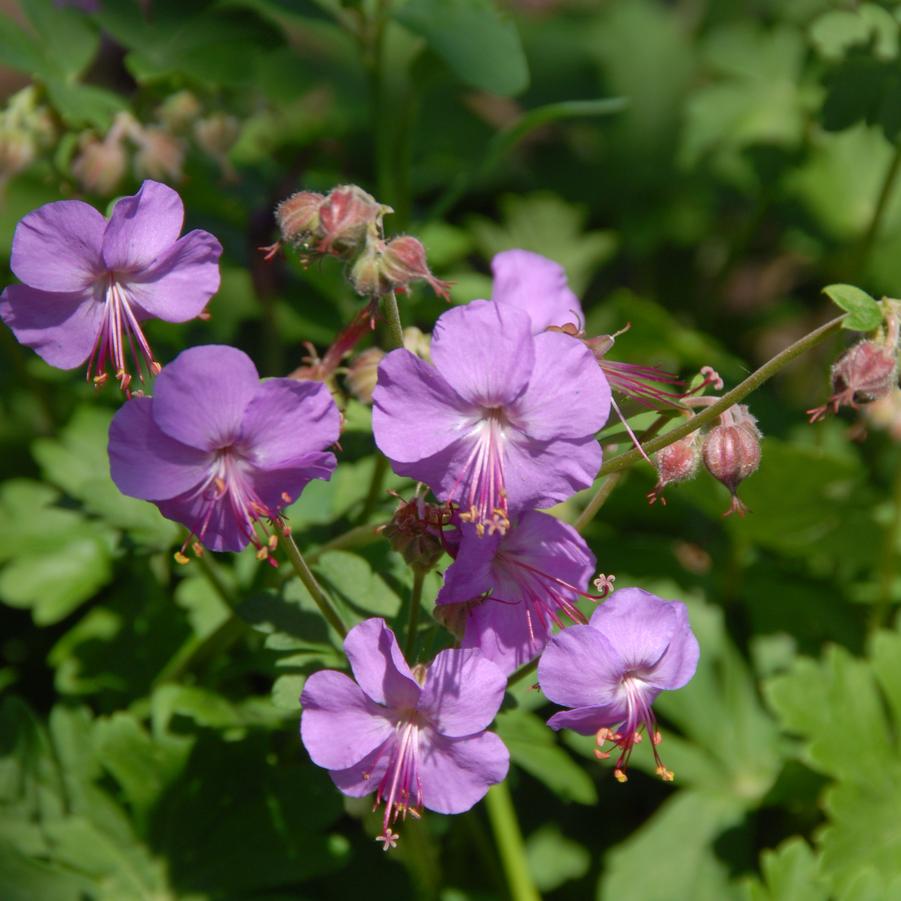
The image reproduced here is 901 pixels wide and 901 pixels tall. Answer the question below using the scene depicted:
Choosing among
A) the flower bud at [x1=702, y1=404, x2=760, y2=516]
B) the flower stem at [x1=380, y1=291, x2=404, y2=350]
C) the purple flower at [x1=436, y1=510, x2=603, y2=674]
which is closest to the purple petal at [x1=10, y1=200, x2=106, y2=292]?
the flower stem at [x1=380, y1=291, x2=404, y2=350]

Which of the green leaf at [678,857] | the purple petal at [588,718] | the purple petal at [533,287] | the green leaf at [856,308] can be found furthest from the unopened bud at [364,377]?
the green leaf at [678,857]

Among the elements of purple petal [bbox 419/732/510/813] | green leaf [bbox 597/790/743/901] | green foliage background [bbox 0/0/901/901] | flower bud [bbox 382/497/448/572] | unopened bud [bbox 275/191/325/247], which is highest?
unopened bud [bbox 275/191/325/247]

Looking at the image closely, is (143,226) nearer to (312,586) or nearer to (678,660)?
(312,586)

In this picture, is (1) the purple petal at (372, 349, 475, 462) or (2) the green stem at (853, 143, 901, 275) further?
(2) the green stem at (853, 143, 901, 275)

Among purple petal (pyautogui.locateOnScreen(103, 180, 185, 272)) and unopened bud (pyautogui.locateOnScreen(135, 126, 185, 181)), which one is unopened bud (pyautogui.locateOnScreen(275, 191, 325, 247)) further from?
unopened bud (pyautogui.locateOnScreen(135, 126, 185, 181))

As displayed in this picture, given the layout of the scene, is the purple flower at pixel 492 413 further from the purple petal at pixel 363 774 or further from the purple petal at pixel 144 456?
the purple petal at pixel 363 774

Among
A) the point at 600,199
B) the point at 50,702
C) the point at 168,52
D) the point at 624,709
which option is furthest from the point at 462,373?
the point at 600,199

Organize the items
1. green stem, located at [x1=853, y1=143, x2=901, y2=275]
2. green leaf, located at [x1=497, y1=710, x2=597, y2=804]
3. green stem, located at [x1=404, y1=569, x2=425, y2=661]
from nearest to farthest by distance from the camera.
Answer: green stem, located at [x1=404, y1=569, x2=425, y2=661]
green leaf, located at [x1=497, y1=710, x2=597, y2=804]
green stem, located at [x1=853, y1=143, x2=901, y2=275]
